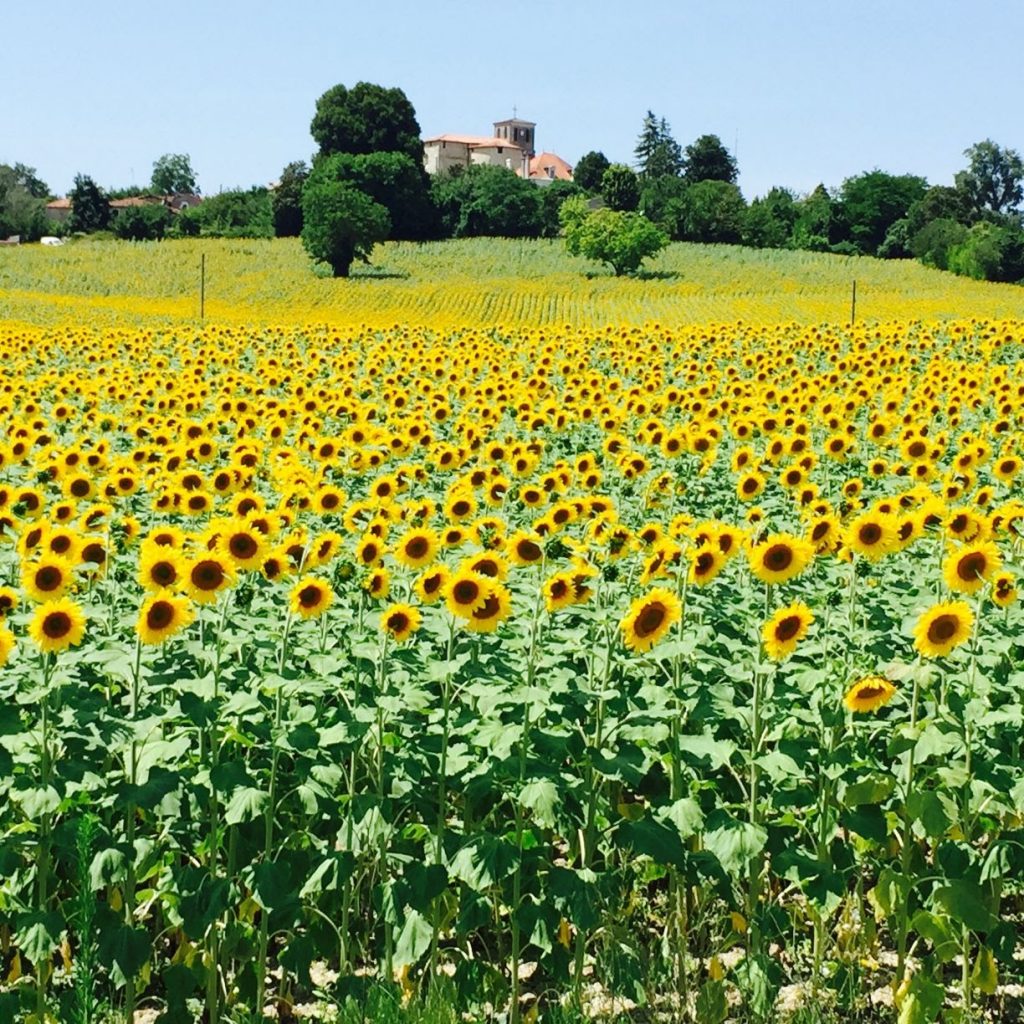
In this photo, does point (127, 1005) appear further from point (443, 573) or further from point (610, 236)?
point (610, 236)

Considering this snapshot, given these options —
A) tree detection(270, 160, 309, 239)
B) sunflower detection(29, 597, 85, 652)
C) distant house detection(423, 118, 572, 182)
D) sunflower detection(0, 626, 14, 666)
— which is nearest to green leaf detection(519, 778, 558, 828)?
sunflower detection(29, 597, 85, 652)

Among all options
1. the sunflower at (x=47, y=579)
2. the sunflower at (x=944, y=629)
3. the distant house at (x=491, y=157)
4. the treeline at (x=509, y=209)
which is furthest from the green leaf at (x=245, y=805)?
the distant house at (x=491, y=157)

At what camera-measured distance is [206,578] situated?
4477mm

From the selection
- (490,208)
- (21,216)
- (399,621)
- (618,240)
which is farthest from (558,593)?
(21,216)

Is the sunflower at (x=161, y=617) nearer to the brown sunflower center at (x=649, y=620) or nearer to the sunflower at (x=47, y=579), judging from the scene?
the sunflower at (x=47, y=579)

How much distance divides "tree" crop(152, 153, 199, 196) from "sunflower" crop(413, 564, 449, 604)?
160585 millimetres

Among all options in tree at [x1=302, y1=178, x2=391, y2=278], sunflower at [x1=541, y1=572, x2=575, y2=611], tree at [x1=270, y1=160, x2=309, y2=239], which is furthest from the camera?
tree at [x1=270, y1=160, x2=309, y2=239]

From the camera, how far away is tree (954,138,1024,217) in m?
136

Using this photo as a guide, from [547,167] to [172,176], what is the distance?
48.7m

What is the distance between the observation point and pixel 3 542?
6.28m

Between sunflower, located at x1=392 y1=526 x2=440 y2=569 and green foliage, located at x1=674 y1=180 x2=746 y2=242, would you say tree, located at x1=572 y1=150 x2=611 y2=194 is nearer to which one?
green foliage, located at x1=674 y1=180 x2=746 y2=242

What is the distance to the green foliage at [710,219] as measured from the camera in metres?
98.1

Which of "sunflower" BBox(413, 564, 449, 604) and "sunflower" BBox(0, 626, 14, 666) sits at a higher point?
"sunflower" BBox(413, 564, 449, 604)

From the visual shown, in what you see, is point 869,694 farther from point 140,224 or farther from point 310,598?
point 140,224
